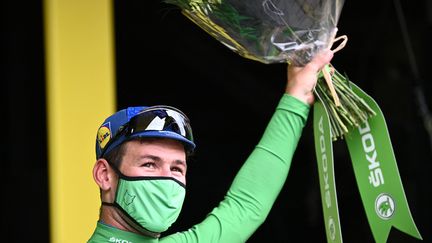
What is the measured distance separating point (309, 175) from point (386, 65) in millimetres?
791

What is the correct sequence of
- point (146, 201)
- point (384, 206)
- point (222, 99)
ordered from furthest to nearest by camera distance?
point (222, 99)
point (384, 206)
point (146, 201)

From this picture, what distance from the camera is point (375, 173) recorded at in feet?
6.77

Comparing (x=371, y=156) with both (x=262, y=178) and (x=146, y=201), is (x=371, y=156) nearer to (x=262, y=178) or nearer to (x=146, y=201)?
(x=262, y=178)

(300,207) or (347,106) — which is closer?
(347,106)

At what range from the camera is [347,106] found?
2078mm

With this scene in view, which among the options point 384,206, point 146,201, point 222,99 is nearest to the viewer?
point 146,201

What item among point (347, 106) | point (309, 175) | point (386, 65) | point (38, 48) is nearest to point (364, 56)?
point (386, 65)

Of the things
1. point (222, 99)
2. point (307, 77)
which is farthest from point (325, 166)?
point (222, 99)

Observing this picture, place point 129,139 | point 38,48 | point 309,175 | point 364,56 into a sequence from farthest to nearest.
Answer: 1. point 309,175
2. point 364,56
3. point 38,48
4. point 129,139

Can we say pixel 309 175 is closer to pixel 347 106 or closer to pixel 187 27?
pixel 187 27

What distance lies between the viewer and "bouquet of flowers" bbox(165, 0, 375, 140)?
2037mm

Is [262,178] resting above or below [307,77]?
below

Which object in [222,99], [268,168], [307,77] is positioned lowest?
[268,168]

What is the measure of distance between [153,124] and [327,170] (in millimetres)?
498
